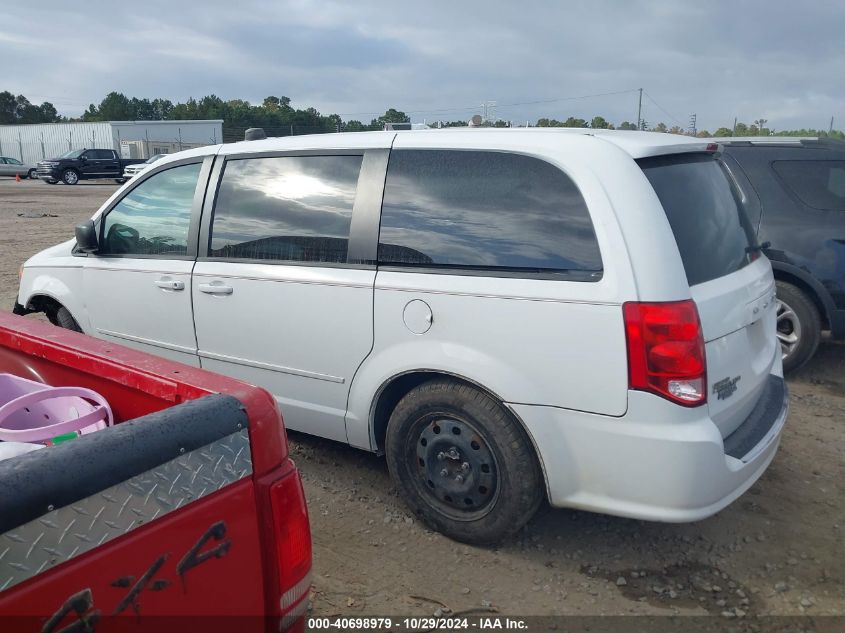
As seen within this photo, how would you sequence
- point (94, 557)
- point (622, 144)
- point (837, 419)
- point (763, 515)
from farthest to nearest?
point (837, 419)
point (763, 515)
point (622, 144)
point (94, 557)

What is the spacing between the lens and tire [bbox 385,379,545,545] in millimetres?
2967

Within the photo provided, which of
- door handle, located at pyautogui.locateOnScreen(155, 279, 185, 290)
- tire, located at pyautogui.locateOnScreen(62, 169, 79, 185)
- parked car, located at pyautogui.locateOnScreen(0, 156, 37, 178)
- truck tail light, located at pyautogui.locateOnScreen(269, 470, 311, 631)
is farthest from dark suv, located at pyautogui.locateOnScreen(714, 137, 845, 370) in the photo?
parked car, located at pyautogui.locateOnScreen(0, 156, 37, 178)

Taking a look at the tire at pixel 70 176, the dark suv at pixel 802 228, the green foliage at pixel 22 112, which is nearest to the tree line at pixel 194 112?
the green foliage at pixel 22 112

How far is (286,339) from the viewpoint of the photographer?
359cm

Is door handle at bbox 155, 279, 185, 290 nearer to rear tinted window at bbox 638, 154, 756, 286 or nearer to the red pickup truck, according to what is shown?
the red pickup truck

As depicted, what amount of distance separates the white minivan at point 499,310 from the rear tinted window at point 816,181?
214 cm

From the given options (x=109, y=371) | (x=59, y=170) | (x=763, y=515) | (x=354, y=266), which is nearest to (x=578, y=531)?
(x=763, y=515)

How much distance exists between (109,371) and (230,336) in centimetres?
186

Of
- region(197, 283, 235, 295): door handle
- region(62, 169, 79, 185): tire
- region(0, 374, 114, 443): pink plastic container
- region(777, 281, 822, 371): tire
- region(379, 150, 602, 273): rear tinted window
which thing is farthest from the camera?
region(62, 169, 79, 185): tire

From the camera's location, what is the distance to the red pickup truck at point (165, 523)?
117 cm

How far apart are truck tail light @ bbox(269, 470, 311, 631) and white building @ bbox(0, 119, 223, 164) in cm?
4944

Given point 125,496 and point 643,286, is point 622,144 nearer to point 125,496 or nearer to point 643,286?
point 643,286

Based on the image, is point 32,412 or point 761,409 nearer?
point 32,412

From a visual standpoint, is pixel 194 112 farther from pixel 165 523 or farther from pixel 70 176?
pixel 165 523
